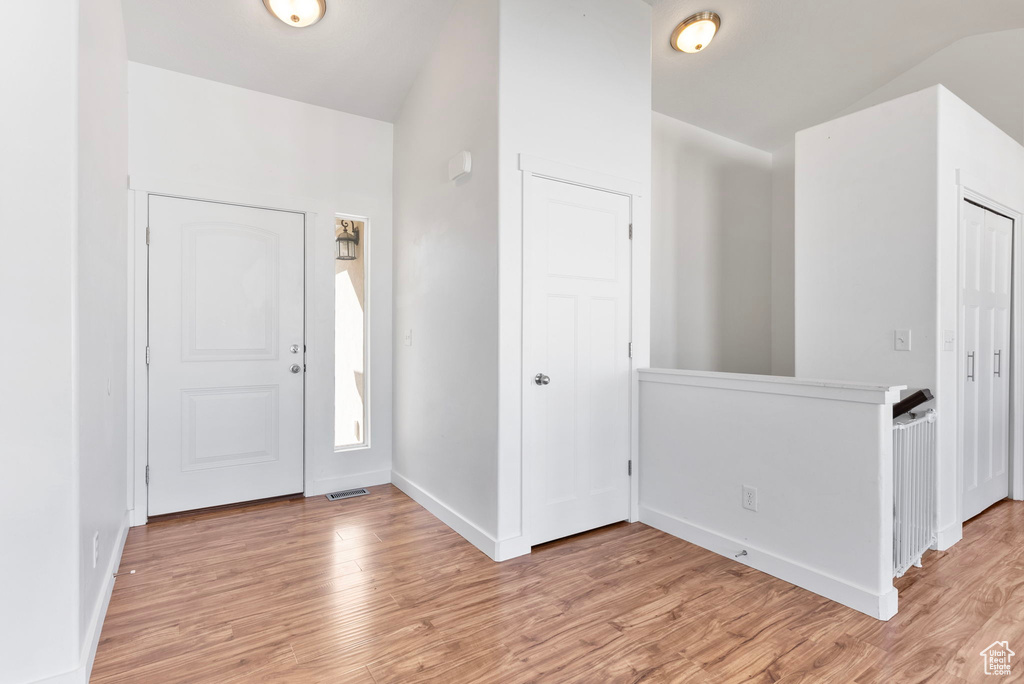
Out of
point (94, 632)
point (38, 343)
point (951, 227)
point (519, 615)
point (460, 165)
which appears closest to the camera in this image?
point (38, 343)

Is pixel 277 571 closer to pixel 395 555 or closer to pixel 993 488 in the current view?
pixel 395 555

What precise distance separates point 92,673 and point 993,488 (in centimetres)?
481

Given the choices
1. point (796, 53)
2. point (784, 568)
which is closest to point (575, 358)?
point (784, 568)

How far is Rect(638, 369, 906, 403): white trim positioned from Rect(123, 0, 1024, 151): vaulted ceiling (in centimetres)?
228

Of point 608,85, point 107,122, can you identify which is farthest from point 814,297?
point 107,122

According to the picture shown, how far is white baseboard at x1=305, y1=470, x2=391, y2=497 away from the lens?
3633 millimetres

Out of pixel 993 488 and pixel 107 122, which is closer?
pixel 107 122

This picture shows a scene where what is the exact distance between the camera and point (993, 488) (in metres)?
3.38

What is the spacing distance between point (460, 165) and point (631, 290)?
4.00 feet

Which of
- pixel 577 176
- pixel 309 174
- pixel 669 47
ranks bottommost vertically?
pixel 577 176

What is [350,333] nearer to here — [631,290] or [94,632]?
[631,290]

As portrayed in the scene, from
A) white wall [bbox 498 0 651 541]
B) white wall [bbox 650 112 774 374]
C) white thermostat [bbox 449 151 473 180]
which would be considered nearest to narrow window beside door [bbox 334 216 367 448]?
white thermostat [bbox 449 151 473 180]

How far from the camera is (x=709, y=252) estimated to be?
4.57m

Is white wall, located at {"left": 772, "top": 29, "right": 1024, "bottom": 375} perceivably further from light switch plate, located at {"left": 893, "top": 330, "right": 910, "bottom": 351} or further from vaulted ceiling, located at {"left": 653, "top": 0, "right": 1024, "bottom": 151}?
light switch plate, located at {"left": 893, "top": 330, "right": 910, "bottom": 351}
